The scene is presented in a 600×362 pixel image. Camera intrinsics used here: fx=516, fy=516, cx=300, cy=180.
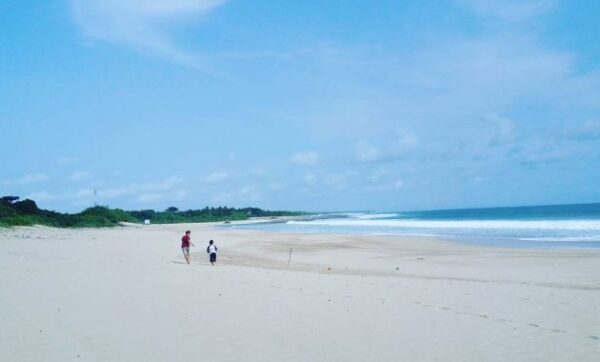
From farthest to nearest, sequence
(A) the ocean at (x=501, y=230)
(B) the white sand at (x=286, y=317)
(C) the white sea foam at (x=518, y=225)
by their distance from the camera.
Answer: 1. (C) the white sea foam at (x=518, y=225)
2. (A) the ocean at (x=501, y=230)
3. (B) the white sand at (x=286, y=317)

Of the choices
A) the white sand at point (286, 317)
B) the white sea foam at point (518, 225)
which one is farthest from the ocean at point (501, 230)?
the white sand at point (286, 317)

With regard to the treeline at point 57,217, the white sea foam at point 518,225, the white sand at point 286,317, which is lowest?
the white sand at point 286,317

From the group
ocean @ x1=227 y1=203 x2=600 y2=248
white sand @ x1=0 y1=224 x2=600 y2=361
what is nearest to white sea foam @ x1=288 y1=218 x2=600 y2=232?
ocean @ x1=227 y1=203 x2=600 y2=248

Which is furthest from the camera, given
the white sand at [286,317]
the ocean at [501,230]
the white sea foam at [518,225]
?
the white sea foam at [518,225]

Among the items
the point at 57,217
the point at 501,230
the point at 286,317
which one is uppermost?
the point at 57,217

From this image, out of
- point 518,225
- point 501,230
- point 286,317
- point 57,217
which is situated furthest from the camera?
point 57,217

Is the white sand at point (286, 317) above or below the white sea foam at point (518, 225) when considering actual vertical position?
below

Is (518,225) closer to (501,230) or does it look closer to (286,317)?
(501,230)

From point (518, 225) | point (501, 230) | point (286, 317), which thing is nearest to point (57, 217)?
point (501, 230)

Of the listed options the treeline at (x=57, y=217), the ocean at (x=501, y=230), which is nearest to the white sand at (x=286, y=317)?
the ocean at (x=501, y=230)

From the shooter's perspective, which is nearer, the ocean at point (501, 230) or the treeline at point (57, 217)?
the ocean at point (501, 230)

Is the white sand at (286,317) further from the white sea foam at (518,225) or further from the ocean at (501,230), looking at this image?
the white sea foam at (518,225)

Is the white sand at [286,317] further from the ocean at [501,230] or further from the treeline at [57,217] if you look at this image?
the treeline at [57,217]

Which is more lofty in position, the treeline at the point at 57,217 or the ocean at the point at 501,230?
the treeline at the point at 57,217
